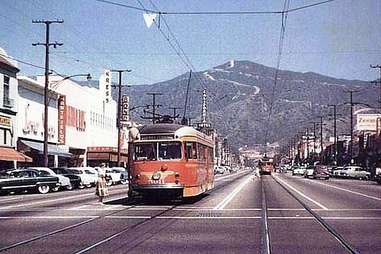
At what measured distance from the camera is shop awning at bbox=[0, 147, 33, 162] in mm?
49541

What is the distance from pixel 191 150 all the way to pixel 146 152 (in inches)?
73.6

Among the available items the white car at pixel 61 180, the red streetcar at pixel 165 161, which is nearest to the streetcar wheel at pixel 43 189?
the white car at pixel 61 180

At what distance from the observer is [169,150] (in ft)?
89.2

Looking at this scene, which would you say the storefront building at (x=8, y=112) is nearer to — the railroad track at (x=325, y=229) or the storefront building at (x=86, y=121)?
the storefront building at (x=86, y=121)

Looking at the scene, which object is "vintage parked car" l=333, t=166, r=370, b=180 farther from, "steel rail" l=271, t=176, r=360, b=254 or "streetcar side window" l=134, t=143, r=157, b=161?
"steel rail" l=271, t=176, r=360, b=254

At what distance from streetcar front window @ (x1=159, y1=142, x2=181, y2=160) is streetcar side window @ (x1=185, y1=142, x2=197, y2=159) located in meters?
0.37

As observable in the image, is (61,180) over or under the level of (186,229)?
over

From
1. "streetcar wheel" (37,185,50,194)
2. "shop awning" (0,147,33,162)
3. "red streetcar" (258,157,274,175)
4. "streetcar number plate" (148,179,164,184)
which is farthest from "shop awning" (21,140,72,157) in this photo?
"red streetcar" (258,157,274,175)

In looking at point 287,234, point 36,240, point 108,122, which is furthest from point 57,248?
point 108,122

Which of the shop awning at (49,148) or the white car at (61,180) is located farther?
the shop awning at (49,148)

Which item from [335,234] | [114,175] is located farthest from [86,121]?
[335,234]

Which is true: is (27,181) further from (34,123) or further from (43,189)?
(34,123)

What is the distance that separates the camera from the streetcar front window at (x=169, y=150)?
1066 inches

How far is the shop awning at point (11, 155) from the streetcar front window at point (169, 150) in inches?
978
